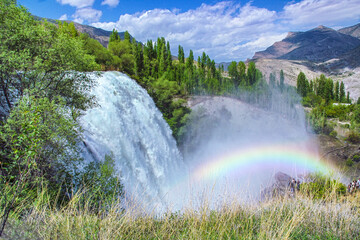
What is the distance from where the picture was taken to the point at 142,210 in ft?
17.0

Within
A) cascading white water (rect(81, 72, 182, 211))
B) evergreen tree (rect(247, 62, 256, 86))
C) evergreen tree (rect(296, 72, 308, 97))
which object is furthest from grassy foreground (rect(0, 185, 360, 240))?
evergreen tree (rect(296, 72, 308, 97))

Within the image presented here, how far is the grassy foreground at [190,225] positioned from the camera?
403 centimetres

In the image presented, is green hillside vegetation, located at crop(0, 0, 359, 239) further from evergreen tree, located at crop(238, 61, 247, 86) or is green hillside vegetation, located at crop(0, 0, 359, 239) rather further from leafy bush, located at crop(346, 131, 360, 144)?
evergreen tree, located at crop(238, 61, 247, 86)

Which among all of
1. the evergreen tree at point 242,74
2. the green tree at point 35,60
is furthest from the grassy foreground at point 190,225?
the evergreen tree at point 242,74

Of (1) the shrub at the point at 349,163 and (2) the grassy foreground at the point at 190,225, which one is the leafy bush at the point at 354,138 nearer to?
(1) the shrub at the point at 349,163

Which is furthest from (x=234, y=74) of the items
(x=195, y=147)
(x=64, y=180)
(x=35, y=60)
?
(x=64, y=180)

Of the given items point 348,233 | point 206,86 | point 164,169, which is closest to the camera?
point 348,233

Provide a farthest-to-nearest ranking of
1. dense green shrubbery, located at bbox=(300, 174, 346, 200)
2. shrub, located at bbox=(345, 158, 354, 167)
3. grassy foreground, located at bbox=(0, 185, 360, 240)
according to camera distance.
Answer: shrub, located at bbox=(345, 158, 354, 167), dense green shrubbery, located at bbox=(300, 174, 346, 200), grassy foreground, located at bbox=(0, 185, 360, 240)

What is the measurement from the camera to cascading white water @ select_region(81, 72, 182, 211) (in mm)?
14955

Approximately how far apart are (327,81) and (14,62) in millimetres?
91378

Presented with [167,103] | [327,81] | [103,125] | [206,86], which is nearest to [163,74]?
[167,103]

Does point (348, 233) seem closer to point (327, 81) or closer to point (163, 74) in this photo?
point (163, 74)

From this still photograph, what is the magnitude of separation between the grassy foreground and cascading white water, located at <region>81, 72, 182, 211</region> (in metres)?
7.95

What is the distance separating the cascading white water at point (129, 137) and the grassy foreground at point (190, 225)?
7947 mm
